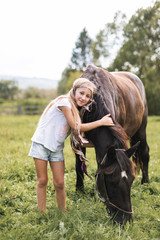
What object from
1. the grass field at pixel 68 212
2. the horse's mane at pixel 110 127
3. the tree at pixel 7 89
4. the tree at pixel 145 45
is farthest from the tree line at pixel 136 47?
the tree at pixel 7 89

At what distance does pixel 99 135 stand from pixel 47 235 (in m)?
1.11

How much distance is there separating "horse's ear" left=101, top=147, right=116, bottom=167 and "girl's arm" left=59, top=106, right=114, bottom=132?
350mm

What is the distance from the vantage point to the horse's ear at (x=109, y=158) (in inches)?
87.9

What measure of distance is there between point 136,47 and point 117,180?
17.2 metres

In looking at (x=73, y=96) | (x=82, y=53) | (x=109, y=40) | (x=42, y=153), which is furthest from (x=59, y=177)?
(x=82, y=53)

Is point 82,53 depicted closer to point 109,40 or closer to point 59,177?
point 109,40

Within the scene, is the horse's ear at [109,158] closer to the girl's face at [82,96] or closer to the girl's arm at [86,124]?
the girl's arm at [86,124]

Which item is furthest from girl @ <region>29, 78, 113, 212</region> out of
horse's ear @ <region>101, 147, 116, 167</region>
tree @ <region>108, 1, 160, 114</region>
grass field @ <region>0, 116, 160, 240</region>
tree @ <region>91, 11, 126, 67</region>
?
tree @ <region>91, 11, 126, 67</region>

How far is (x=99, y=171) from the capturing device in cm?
237

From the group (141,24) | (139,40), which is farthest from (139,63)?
(141,24)

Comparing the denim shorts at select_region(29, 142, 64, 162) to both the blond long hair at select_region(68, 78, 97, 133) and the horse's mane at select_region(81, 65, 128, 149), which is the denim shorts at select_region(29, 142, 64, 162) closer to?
the blond long hair at select_region(68, 78, 97, 133)

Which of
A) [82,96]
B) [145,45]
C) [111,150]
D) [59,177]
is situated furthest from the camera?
[145,45]

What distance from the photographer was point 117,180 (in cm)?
226

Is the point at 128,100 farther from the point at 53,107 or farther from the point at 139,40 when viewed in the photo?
the point at 139,40
